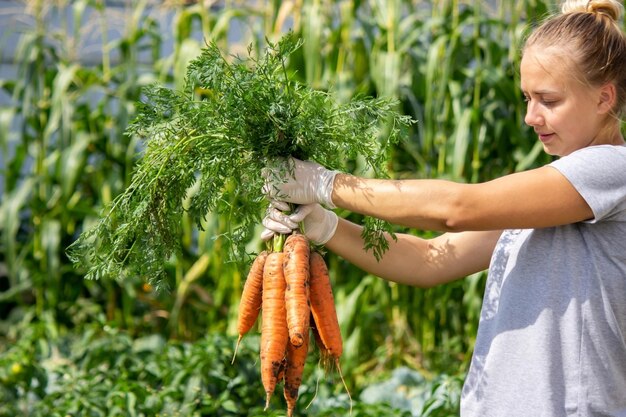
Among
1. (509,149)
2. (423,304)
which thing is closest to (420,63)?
(509,149)

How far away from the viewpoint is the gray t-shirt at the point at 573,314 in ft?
4.99

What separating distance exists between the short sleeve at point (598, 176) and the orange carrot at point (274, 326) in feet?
1.79

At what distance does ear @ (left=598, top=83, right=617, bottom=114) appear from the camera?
5.18 ft

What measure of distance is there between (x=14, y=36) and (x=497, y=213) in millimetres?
4514

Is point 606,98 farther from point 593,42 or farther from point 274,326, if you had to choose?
point 274,326

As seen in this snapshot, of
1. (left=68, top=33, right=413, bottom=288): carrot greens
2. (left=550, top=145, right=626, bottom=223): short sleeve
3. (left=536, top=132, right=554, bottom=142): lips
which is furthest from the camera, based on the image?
(left=68, top=33, right=413, bottom=288): carrot greens

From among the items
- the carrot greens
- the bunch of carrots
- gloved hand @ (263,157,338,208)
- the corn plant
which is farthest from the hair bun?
the corn plant

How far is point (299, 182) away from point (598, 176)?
1.68 ft

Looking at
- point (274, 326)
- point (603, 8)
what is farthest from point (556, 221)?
point (274, 326)

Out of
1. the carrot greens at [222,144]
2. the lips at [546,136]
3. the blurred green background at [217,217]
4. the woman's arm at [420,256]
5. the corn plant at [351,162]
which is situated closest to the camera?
the lips at [546,136]

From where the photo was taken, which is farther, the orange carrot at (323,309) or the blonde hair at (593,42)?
the orange carrot at (323,309)

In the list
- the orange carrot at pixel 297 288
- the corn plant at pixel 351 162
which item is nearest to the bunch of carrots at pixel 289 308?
the orange carrot at pixel 297 288

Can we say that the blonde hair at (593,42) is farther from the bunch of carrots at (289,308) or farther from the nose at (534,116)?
the bunch of carrots at (289,308)

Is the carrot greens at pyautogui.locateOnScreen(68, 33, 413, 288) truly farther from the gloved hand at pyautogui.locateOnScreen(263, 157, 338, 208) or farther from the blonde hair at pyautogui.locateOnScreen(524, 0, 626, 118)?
the blonde hair at pyautogui.locateOnScreen(524, 0, 626, 118)
